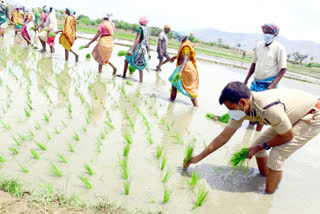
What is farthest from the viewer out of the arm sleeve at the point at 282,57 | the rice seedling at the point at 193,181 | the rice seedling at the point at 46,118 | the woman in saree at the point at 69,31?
the woman in saree at the point at 69,31

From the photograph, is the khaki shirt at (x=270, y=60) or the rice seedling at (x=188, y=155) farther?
the khaki shirt at (x=270, y=60)

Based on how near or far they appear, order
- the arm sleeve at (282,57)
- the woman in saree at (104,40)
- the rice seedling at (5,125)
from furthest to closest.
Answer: the woman in saree at (104,40) → the arm sleeve at (282,57) → the rice seedling at (5,125)

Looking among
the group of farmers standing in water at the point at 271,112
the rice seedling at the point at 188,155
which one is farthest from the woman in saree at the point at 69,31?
the rice seedling at the point at 188,155

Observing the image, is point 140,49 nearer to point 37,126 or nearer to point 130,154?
point 37,126

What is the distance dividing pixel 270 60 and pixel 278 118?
7.34 ft

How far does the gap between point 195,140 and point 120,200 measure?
5.22 ft

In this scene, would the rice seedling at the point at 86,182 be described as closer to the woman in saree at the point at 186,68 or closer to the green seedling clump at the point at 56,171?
the green seedling clump at the point at 56,171

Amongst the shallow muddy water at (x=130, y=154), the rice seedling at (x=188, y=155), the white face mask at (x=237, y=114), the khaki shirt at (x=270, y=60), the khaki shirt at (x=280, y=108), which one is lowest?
the shallow muddy water at (x=130, y=154)

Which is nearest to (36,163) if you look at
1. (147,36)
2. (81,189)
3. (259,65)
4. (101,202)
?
(81,189)

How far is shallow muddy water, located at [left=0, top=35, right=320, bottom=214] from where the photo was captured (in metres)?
2.12

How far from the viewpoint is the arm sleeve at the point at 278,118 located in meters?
2.06

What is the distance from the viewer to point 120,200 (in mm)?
1984

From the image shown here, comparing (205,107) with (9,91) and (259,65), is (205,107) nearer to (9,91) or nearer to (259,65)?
(259,65)

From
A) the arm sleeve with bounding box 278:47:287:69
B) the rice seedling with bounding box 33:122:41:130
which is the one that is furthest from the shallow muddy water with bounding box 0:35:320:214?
the arm sleeve with bounding box 278:47:287:69
